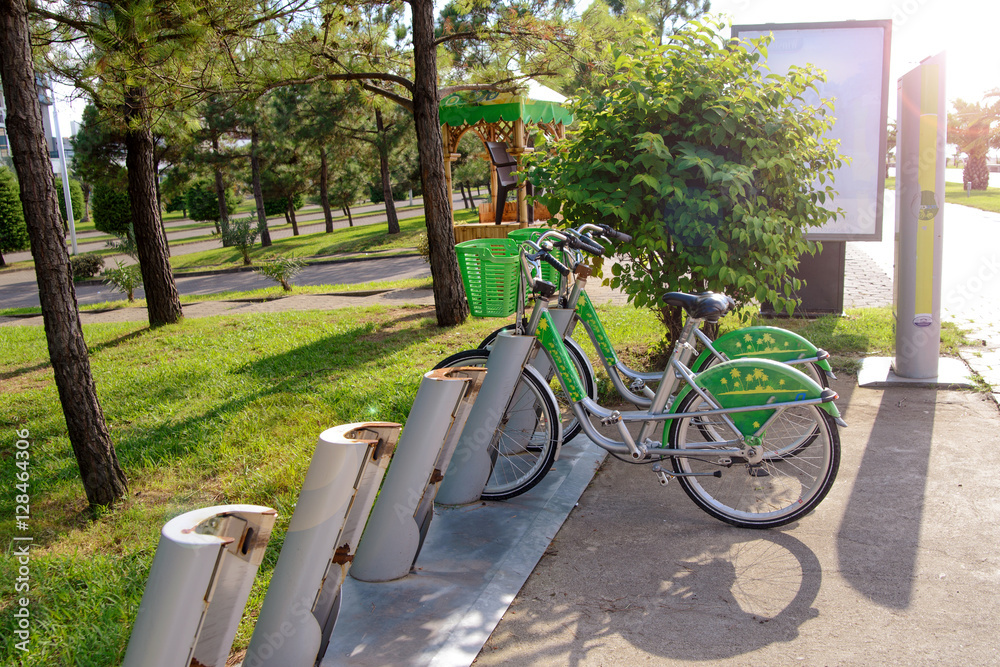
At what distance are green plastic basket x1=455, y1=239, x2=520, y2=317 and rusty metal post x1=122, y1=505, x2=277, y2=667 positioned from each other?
6030mm

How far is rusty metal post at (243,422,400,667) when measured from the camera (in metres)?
2.31

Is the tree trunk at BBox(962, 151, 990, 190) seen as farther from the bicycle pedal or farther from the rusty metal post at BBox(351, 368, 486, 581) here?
the rusty metal post at BBox(351, 368, 486, 581)

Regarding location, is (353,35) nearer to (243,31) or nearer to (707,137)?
(243,31)

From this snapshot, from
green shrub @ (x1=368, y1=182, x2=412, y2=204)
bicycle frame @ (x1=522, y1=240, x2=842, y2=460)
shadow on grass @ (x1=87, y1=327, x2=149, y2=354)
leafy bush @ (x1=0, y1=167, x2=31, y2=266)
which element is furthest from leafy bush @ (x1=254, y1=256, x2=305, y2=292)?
green shrub @ (x1=368, y1=182, x2=412, y2=204)

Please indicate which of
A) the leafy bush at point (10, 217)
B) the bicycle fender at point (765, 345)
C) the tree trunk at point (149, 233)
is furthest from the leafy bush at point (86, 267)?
the bicycle fender at point (765, 345)

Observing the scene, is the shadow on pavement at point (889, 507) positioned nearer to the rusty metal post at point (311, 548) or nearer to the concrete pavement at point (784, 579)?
the concrete pavement at point (784, 579)

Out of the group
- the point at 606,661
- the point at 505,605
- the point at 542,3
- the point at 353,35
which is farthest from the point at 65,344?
the point at 542,3

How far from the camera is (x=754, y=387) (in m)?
3.36

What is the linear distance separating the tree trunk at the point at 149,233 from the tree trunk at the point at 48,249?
473 centimetres

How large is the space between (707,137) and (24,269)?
27.5m

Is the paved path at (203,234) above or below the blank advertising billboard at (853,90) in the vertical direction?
below

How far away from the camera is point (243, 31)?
6.47m

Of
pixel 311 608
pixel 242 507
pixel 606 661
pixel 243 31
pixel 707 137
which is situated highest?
pixel 243 31

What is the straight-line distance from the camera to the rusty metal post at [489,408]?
3627 mm
